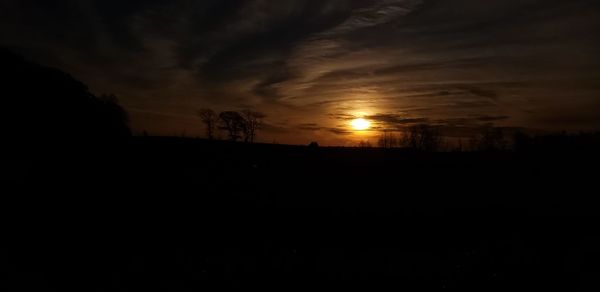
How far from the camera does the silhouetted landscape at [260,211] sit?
378 inches

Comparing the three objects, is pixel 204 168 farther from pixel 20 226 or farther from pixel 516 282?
pixel 516 282

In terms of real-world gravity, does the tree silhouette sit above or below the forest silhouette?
above

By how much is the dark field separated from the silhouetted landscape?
7 centimetres

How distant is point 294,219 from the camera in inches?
658

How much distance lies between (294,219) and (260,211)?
1464 millimetres

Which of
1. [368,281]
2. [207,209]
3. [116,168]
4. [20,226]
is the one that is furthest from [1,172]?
[368,281]

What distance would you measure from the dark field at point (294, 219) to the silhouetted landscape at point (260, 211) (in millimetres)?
69

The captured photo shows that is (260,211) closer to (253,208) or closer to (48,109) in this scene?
(253,208)

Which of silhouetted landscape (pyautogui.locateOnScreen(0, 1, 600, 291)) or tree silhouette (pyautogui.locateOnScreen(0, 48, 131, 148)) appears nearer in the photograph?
silhouetted landscape (pyautogui.locateOnScreen(0, 1, 600, 291))

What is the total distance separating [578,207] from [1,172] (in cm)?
2511

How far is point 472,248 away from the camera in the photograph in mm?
13422

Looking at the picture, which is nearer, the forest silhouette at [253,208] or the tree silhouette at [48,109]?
the forest silhouette at [253,208]

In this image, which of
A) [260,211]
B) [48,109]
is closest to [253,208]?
[260,211]

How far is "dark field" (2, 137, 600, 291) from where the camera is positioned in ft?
31.3
